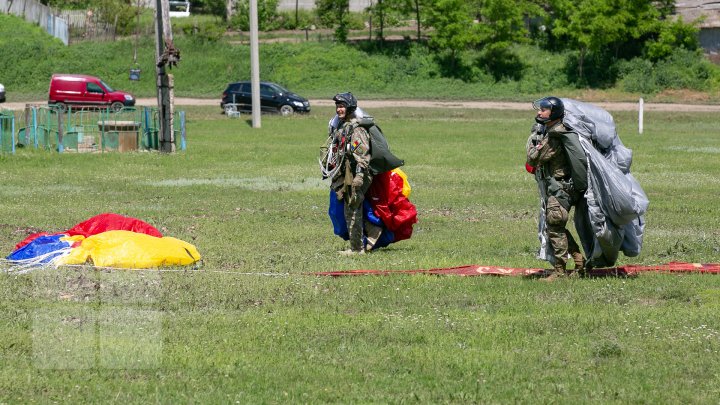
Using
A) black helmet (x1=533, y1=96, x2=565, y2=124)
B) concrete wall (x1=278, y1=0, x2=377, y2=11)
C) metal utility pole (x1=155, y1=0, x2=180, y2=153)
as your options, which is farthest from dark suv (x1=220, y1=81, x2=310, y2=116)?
black helmet (x1=533, y1=96, x2=565, y2=124)

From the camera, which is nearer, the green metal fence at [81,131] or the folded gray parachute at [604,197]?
the folded gray parachute at [604,197]

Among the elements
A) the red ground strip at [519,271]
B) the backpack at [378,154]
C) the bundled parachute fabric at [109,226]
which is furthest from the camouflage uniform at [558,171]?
the bundled parachute fabric at [109,226]

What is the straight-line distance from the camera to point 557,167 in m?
11.9

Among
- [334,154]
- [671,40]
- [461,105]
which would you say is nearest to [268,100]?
[461,105]

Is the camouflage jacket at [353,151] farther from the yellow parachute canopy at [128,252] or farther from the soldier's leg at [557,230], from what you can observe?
the soldier's leg at [557,230]

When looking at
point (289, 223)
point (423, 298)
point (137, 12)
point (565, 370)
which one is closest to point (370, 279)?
point (423, 298)

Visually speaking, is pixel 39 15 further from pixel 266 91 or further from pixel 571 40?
pixel 571 40

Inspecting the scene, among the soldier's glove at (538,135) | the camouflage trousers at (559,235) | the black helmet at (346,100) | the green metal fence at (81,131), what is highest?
the black helmet at (346,100)

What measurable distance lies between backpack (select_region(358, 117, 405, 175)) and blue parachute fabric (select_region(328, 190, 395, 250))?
1.71ft

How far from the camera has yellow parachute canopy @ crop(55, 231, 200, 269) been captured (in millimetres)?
12656

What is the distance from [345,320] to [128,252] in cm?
356

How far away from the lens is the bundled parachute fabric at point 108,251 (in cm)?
1267

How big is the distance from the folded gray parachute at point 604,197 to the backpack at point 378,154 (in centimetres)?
255

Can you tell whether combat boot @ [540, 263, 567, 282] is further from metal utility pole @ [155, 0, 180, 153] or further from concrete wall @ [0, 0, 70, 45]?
concrete wall @ [0, 0, 70, 45]
